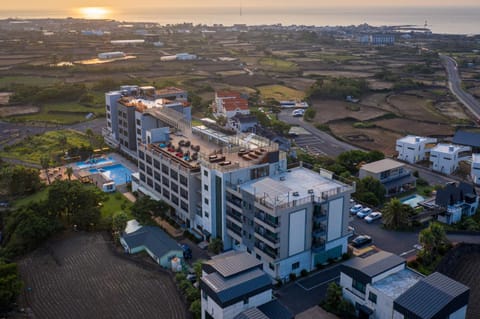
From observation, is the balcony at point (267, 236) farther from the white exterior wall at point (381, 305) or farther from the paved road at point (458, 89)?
the paved road at point (458, 89)

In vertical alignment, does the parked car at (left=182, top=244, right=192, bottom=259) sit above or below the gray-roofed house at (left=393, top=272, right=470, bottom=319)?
below

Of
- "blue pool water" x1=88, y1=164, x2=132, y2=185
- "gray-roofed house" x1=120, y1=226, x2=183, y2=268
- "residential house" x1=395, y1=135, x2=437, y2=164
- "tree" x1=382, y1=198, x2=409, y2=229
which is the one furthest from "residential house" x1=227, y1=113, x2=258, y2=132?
"gray-roofed house" x1=120, y1=226, x2=183, y2=268

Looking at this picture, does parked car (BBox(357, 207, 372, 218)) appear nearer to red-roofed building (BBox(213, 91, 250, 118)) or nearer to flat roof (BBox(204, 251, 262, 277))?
flat roof (BBox(204, 251, 262, 277))

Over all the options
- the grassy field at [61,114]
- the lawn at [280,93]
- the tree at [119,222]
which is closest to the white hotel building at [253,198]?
the tree at [119,222]

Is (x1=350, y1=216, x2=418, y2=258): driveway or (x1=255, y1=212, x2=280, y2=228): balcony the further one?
(x1=350, y1=216, x2=418, y2=258): driveway

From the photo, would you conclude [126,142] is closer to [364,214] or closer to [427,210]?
[364,214]

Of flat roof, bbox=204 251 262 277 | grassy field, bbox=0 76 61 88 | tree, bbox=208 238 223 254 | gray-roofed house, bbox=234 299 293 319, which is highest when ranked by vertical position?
grassy field, bbox=0 76 61 88
